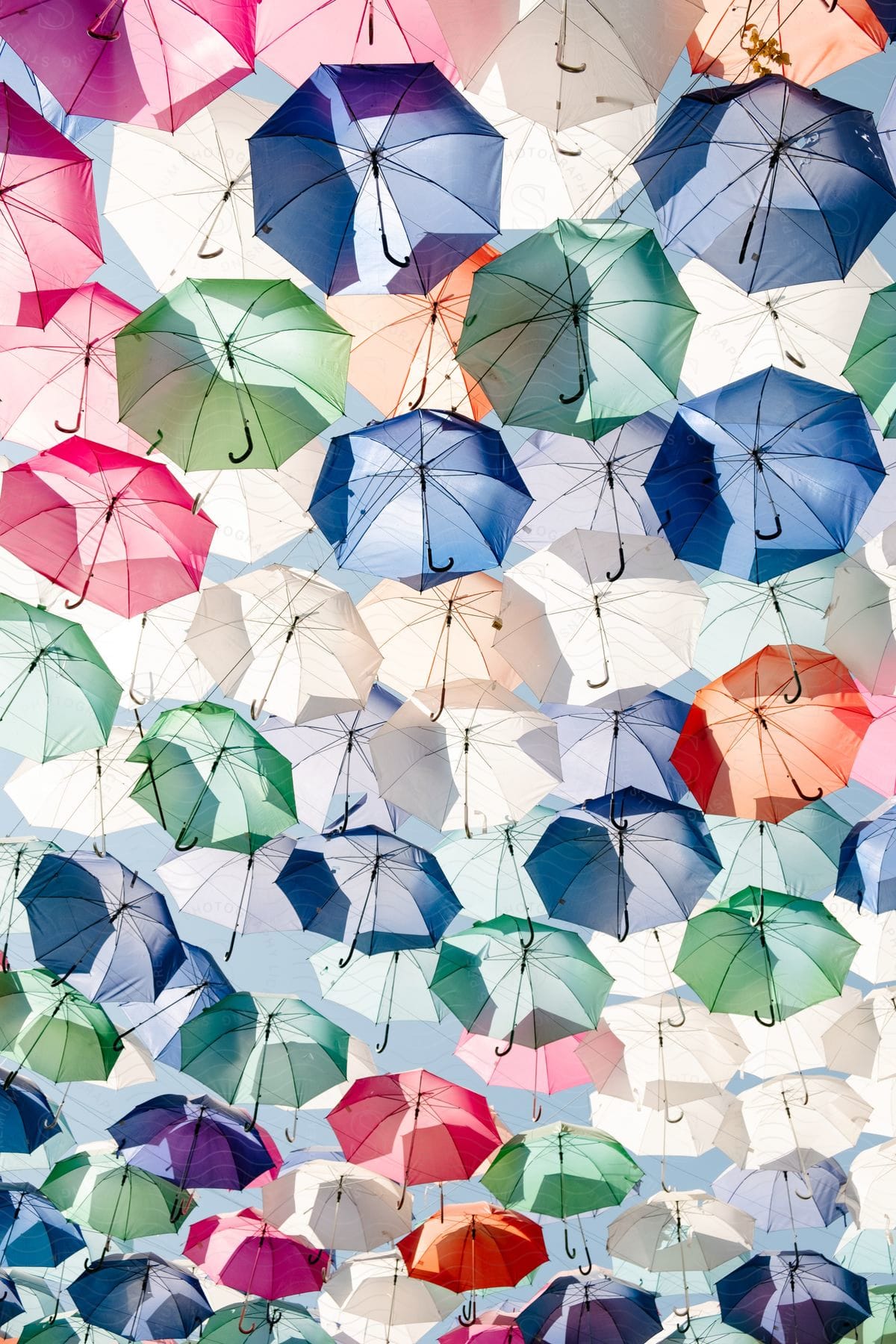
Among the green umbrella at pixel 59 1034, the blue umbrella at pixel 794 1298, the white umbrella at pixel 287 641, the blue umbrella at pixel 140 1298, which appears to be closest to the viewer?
the white umbrella at pixel 287 641

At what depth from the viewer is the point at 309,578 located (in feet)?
33.1

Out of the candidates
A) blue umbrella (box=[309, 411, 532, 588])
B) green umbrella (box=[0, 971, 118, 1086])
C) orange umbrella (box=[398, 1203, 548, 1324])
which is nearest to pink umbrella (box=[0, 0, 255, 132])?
blue umbrella (box=[309, 411, 532, 588])

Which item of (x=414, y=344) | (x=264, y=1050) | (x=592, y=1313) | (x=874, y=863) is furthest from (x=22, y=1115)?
(x=414, y=344)

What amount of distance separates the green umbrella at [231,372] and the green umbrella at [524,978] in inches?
202

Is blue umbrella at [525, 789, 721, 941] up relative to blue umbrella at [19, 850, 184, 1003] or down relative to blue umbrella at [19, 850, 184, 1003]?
up

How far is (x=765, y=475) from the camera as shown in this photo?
8.65m

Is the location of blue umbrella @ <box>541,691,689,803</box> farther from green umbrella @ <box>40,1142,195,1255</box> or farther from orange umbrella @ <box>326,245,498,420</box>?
green umbrella @ <box>40,1142,195,1255</box>

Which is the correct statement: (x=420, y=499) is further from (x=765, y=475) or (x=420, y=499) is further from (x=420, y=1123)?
(x=420, y=1123)

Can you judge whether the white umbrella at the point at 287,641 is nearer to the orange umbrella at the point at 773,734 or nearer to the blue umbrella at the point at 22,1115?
the orange umbrella at the point at 773,734

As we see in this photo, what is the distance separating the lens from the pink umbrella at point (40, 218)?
24.9ft

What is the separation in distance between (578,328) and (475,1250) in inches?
398

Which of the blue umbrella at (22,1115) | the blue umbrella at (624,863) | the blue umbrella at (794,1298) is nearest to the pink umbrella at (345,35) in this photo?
the blue umbrella at (624,863)

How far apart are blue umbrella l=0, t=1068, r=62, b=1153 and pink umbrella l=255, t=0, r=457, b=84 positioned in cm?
1010

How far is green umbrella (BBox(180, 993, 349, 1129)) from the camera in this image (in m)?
12.1
